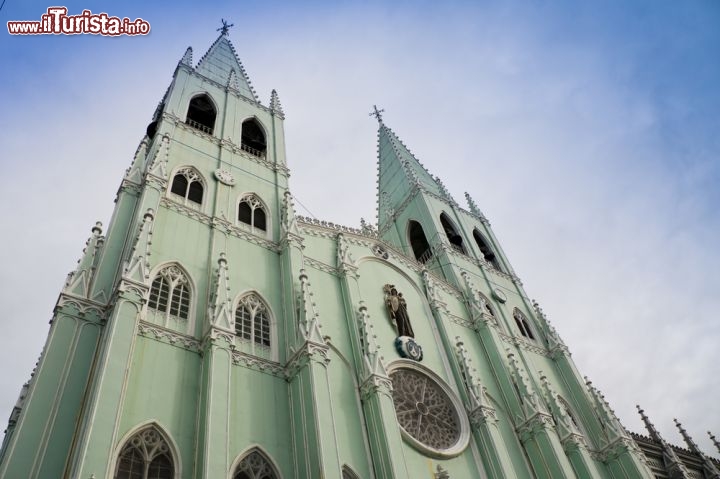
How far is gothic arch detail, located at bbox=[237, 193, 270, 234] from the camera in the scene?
752 inches

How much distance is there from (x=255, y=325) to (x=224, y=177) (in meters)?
6.70

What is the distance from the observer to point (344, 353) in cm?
1677

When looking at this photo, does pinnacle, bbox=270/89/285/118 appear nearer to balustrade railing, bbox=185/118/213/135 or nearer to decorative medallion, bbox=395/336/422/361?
balustrade railing, bbox=185/118/213/135

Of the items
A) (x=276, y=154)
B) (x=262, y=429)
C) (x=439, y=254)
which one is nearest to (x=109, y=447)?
(x=262, y=429)

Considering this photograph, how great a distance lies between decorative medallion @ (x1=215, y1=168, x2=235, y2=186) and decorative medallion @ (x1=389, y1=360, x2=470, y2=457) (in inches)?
358

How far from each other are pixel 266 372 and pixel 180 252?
448 cm

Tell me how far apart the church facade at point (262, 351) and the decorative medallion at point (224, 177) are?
159 mm

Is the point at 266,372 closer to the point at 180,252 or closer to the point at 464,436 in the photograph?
the point at 180,252

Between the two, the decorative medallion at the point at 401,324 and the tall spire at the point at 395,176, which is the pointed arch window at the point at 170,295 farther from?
the tall spire at the point at 395,176

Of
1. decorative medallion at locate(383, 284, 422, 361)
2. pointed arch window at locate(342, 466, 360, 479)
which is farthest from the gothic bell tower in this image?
decorative medallion at locate(383, 284, 422, 361)

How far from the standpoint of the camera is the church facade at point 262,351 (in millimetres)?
11008

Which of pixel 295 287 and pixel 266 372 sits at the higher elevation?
pixel 295 287

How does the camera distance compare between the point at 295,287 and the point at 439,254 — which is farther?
the point at 439,254

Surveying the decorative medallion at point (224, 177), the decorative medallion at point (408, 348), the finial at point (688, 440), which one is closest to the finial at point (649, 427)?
the finial at point (688, 440)
